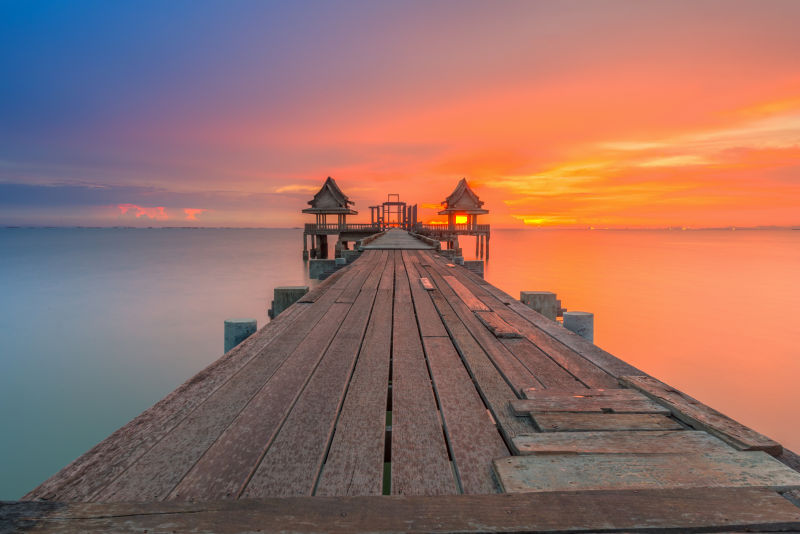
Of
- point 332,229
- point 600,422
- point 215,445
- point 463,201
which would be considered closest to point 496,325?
point 600,422

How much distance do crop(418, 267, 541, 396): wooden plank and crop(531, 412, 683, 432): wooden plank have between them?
1.40 feet

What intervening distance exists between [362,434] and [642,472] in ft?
4.23

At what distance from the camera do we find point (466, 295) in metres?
5.98

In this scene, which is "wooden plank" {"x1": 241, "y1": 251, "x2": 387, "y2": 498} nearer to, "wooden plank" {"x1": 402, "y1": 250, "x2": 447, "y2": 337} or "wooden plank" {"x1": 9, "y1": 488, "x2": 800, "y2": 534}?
"wooden plank" {"x1": 9, "y1": 488, "x2": 800, "y2": 534}

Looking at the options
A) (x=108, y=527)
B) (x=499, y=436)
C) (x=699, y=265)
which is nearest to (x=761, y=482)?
(x=499, y=436)

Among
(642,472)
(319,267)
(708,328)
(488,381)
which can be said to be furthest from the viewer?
(708,328)

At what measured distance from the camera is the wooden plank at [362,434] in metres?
1.65

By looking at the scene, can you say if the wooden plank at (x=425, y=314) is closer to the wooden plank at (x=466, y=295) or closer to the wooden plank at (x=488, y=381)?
the wooden plank at (x=488, y=381)

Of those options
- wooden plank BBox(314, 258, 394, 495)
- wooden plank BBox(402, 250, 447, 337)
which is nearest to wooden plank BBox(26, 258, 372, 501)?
wooden plank BBox(314, 258, 394, 495)

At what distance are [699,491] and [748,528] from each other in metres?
0.20

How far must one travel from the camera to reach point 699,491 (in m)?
1.57

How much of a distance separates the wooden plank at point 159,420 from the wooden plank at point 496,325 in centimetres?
190

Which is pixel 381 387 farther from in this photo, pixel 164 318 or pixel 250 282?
pixel 250 282

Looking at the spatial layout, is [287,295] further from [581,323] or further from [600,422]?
[600,422]
